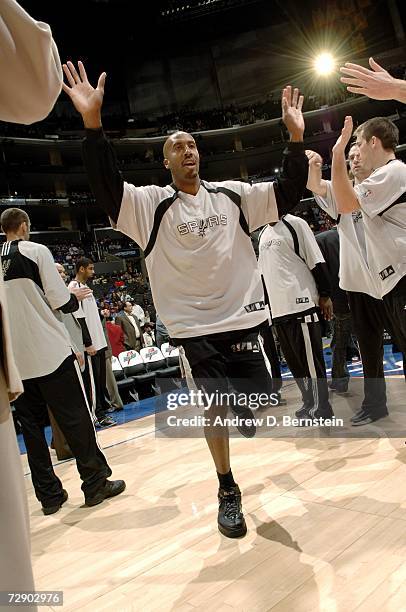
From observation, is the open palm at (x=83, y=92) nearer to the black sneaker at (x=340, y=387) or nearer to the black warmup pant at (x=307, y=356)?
the black warmup pant at (x=307, y=356)

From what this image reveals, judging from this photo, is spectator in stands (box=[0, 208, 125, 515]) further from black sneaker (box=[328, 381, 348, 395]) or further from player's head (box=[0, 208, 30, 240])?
black sneaker (box=[328, 381, 348, 395])

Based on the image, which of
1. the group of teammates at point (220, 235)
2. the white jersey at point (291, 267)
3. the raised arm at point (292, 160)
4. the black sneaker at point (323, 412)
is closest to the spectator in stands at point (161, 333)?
the white jersey at point (291, 267)

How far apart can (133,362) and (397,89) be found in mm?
5772

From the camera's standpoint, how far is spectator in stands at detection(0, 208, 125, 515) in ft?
9.11

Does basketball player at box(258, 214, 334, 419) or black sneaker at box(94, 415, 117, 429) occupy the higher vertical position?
basketball player at box(258, 214, 334, 419)

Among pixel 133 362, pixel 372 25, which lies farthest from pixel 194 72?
pixel 133 362

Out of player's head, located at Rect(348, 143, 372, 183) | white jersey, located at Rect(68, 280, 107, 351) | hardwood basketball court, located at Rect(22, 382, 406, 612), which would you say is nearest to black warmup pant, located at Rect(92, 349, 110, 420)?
white jersey, located at Rect(68, 280, 107, 351)

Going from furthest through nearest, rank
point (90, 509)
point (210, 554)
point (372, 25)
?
1. point (372, 25)
2. point (90, 509)
3. point (210, 554)

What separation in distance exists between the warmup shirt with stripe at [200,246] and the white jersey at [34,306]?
32.4 inches

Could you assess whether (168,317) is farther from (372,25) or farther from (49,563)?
(372,25)

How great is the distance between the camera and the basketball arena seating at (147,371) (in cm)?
701

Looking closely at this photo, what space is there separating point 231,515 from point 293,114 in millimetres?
1978

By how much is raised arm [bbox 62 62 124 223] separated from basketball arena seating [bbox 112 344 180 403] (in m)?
5.02

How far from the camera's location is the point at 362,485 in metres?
2.32
